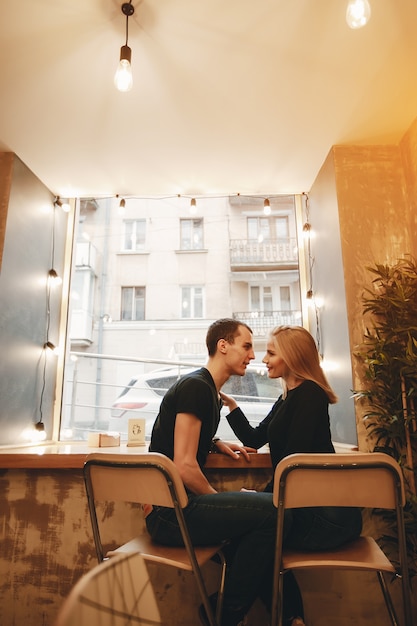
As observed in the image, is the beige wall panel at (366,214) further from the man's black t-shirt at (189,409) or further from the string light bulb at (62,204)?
the string light bulb at (62,204)

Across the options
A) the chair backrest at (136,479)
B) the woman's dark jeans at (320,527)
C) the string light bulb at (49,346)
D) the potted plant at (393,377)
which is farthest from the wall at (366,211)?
the string light bulb at (49,346)

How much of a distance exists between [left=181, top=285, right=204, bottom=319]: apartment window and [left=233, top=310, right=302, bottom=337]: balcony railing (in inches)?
14.1

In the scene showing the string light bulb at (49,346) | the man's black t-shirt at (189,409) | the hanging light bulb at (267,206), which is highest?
the hanging light bulb at (267,206)

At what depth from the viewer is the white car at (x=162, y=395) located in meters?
3.39

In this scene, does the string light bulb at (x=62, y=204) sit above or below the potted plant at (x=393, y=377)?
above

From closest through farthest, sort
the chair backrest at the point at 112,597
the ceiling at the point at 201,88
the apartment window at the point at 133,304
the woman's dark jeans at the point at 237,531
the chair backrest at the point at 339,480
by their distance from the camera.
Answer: the chair backrest at the point at 112,597, the chair backrest at the point at 339,480, the woman's dark jeans at the point at 237,531, the ceiling at the point at 201,88, the apartment window at the point at 133,304

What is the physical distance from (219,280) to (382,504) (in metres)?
2.48

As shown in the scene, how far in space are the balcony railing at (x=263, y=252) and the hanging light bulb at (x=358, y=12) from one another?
211 centimetres

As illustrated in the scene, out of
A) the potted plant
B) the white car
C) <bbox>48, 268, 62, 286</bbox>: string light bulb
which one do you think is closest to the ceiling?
<bbox>48, 268, 62, 286</bbox>: string light bulb

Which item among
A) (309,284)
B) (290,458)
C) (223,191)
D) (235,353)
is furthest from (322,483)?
(223,191)

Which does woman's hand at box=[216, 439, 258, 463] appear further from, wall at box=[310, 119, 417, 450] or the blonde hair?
wall at box=[310, 119, 417, 450]

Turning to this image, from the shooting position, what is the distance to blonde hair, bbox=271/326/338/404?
2.02 metres

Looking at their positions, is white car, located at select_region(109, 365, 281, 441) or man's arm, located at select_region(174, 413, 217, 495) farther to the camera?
white car, located at select_region(109, 365, 281, 441)

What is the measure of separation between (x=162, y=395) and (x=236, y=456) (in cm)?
132
